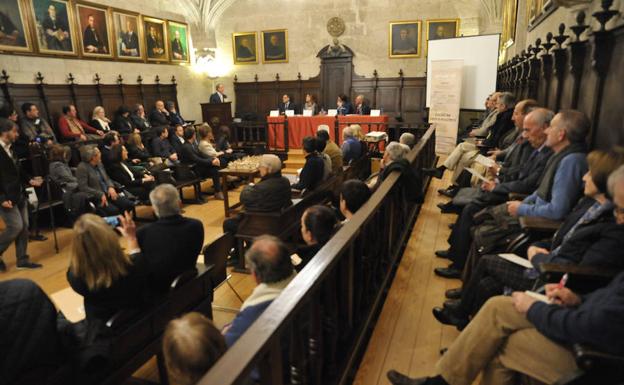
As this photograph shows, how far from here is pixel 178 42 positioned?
12.5 m

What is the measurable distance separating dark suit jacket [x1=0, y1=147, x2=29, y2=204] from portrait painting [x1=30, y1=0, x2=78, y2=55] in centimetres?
552

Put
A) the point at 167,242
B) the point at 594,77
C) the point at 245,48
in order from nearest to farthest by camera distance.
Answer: the point at 167,242 < the point at 594,77 < the point at 245,48

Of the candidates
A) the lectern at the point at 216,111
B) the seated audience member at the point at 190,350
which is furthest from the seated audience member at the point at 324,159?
the lectern at the point at 216,111

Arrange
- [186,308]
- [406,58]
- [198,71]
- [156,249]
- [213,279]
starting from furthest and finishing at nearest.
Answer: [198,71], [406,58], [213,279], [186,308], [156,249]

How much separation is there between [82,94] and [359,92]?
7751 millimetres

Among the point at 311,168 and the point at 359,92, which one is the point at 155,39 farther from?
the point at 311,168

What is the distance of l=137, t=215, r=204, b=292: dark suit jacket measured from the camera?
2711mm

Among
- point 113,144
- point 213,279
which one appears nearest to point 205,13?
point 113,144

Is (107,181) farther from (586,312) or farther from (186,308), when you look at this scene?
(586,312)

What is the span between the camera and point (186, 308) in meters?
2.93

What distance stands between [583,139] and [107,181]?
5.41 m

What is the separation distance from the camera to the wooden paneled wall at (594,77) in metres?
2.81

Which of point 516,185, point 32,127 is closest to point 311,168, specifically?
point 516,185

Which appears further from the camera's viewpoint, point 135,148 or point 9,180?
point 135,148
